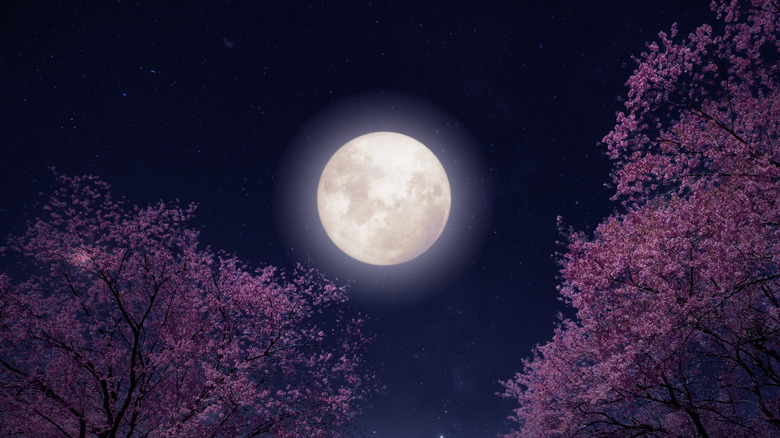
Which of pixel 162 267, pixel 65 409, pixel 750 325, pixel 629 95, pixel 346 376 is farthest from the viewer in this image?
pixel 346 376

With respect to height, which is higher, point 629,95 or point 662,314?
point 629,95

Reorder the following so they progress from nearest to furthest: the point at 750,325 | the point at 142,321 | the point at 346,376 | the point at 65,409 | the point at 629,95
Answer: the point at 750,325
the point at 629,95
the point at 65,409
the point at 142,321
the point at 346,376

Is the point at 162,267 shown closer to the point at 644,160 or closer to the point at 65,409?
the point at 65,409

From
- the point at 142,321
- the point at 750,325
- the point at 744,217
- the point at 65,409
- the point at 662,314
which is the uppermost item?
the point at 744,217

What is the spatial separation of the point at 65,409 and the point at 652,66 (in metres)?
19.4

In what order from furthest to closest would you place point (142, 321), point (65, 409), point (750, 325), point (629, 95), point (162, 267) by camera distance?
1. point (162, 267)
2. point (142, 321)
3. point (65, 409)
4. point (629, 95)
5. point (750, 325)

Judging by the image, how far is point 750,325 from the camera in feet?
25.1

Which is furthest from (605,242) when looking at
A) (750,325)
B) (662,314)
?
(750,325)

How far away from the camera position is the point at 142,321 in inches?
416

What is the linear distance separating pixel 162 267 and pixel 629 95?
16102 mm

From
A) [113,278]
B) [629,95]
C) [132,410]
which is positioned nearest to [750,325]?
[629,95]

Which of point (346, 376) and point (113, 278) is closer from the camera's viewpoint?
point (113, 278)

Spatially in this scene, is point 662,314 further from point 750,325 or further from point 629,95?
point 629,95

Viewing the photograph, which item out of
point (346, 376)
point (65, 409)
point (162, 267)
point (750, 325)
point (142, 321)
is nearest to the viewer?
point (750, 325)
